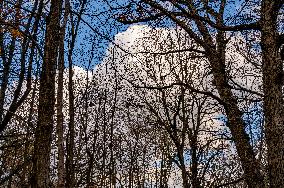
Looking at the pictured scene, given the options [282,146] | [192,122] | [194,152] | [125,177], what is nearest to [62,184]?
[282,146]

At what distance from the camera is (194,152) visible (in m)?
14.4

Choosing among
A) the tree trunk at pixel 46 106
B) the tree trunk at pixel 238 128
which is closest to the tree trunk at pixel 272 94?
the tree trunk at pixel 238 128

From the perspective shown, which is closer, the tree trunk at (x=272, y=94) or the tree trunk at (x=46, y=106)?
the tree trunk at (x=46, y=106)

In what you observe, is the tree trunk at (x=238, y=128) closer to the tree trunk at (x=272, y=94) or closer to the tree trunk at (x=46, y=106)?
the tree trunk at (x=272, y=94)

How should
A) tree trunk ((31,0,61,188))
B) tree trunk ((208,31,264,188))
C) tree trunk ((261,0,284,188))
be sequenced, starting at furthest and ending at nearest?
tree trunk ((208,31,264,188)), tree trunk ((261,0,284,188)), tree trunk ((31,0,61,188))

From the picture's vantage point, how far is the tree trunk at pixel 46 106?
4.02 meters

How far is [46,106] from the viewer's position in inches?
169

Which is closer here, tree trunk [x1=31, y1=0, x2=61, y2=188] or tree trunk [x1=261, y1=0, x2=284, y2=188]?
tree trunk [x1=31, y1=0, x2=61, y2=188]

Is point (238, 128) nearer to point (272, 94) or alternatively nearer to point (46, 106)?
point (272, 94)

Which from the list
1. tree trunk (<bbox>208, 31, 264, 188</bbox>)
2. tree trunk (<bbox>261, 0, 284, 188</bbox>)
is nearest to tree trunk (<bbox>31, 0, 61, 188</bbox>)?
tree trunk (<bbox>261, 0, 284, 188</bbox>)

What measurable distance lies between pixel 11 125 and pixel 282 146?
17164 mm

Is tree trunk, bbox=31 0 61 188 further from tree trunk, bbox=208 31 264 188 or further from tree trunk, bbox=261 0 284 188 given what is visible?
tree trunk, bbox=208 31 264 188

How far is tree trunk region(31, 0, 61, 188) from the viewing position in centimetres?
402

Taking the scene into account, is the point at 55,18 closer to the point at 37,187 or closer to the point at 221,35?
the point at 37,187
